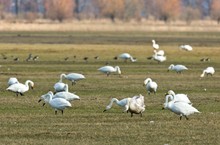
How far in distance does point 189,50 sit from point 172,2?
120 m

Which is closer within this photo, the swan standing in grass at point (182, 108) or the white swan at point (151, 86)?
the swan standing in grass at point (182, 108)

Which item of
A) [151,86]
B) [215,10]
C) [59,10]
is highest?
[151,86]

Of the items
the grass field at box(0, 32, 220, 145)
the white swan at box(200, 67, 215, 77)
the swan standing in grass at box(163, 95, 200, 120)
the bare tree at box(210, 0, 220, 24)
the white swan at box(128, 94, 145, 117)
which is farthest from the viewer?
the bare tree at box(210, 0, 220, 24)

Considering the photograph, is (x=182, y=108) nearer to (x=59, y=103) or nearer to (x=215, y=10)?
(x=59, y=103)

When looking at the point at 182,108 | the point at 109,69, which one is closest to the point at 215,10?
the point at 109,69

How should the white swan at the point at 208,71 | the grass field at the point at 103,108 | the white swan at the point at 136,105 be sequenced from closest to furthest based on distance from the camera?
1. the grass field at the point at 103,108
2. the white swan at the point at 136,105
3. the white swan at the point at 208,71

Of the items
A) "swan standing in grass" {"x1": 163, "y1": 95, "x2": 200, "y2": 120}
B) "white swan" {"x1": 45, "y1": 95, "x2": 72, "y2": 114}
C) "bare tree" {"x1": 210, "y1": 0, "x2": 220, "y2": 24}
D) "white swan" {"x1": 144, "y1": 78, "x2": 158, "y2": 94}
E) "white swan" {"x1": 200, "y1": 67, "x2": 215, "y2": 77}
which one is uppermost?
"swan standing in grass" {"x1": 163, "y1": 95, "x2": 200, "y2": 120}

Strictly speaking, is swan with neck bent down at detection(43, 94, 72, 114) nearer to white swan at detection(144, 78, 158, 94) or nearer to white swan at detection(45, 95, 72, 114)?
white swan at detection(45, 95, 72, 114)

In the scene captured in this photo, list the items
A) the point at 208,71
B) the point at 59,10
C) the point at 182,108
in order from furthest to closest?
the point at 59,10, the point at 208,71, the point at 182,108

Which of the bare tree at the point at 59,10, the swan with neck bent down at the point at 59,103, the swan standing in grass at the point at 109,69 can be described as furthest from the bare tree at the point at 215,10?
the swan with neck bent down at the point at 59,103

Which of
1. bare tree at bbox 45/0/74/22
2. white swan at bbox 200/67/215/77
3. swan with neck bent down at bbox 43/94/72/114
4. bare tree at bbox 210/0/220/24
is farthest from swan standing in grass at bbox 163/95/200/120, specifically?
bare tree at bbox 210/0/220/24

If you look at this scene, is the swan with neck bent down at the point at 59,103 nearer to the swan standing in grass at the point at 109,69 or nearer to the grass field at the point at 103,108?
the grass field at the point at 103,108

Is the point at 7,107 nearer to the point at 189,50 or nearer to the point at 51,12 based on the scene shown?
the point at 189,50

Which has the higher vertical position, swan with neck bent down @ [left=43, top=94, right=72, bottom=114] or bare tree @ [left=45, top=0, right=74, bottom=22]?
swan with neck bent down @ [left=43, top=94, right=72, bottom=114]
